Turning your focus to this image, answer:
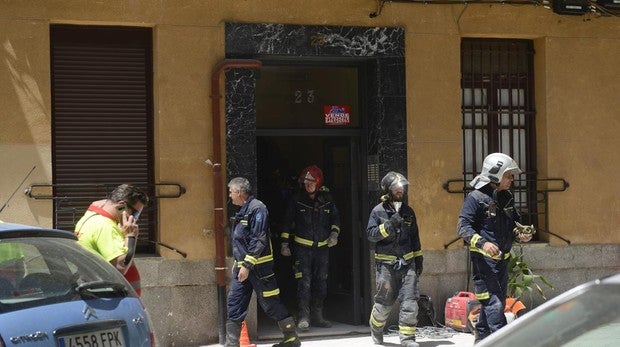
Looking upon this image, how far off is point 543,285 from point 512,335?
8686mm

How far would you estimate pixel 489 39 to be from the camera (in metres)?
13.1

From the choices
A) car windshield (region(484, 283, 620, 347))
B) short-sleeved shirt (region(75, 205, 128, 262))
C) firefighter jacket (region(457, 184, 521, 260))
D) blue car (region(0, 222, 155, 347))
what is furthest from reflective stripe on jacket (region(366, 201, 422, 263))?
car windshield (region(484, 283, 620, 347))

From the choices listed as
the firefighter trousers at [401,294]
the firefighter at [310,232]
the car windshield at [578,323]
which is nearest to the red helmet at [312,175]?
the firefighter at [310,232]

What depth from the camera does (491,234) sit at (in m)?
10.2

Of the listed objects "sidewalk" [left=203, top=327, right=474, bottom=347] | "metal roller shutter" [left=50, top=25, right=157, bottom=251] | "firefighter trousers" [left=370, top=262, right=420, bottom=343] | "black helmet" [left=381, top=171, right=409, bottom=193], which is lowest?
"sidewalk" [left=203, top=327, right=474, bottom=347]

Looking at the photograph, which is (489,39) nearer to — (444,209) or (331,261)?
(444,209)

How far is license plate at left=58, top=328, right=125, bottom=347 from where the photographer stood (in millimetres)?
6023

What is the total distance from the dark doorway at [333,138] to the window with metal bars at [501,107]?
1396mm

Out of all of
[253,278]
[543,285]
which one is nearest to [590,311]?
[253,278]

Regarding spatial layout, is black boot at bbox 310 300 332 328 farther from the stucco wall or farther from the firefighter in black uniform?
the firefighter in black uniform

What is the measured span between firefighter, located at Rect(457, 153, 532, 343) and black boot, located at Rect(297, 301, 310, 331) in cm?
249

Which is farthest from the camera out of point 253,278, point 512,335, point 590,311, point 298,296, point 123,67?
point 298,296

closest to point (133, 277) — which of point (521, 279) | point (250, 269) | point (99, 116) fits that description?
point (250, 269)

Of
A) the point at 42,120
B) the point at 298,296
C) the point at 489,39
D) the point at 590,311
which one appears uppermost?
the point at 489,39
